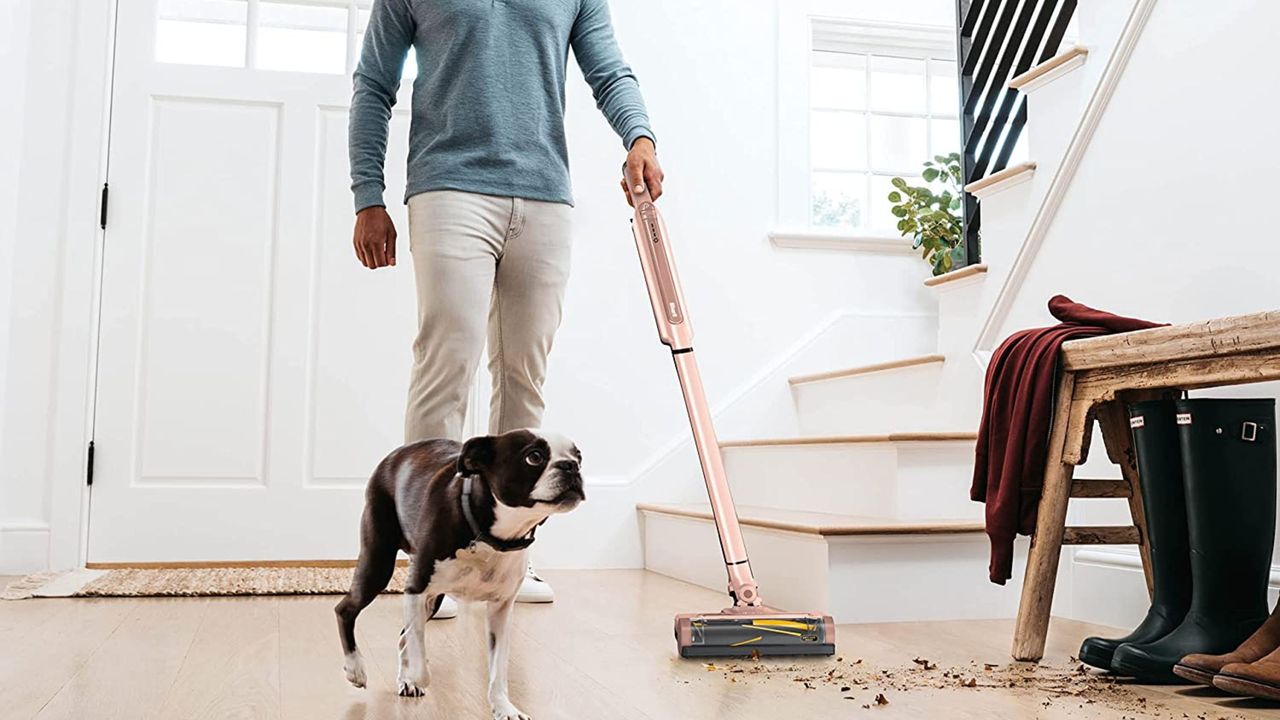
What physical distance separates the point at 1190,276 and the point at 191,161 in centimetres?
281

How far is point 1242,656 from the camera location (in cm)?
146

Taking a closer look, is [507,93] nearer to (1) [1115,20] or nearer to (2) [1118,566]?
(1) [1115,20]

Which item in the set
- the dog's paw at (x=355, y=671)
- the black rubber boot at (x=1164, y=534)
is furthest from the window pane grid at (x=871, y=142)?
the dog's paw at (x=355, y=671)

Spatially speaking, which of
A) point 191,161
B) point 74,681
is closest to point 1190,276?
point 74,681

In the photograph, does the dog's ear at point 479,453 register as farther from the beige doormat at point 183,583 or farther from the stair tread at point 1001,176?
the stair tread at point 1001,176

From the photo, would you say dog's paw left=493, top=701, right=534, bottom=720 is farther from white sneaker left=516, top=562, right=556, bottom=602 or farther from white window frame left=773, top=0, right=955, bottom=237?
white window frame left=773, top=0, right=955, bottom=237

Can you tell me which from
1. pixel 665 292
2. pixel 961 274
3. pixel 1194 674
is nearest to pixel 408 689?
pixel 665 292

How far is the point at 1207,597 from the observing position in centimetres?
157

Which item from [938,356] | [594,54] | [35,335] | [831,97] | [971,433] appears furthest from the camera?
[831,97]

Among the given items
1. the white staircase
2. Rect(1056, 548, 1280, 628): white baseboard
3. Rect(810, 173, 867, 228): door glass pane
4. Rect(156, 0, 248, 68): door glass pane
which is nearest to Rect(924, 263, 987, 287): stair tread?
the white staircase

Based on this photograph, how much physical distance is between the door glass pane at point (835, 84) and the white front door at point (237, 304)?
1.57 metres

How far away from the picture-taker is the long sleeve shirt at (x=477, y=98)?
2119 millimetres

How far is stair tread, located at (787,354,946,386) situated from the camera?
2934 millimetres

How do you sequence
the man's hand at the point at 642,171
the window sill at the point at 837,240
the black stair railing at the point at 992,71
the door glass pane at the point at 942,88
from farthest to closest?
1. the door glass pane at the point at 942,88
2. the window sill at the point at 837,240
3. the black stair railing at the point at 992,71
4. the man's hand at the point at 642,171
